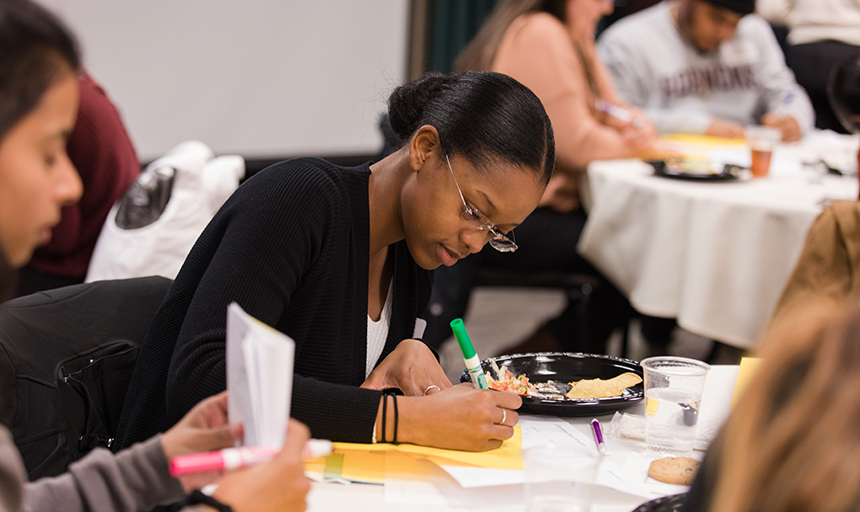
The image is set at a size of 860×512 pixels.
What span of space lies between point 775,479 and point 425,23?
208 inches

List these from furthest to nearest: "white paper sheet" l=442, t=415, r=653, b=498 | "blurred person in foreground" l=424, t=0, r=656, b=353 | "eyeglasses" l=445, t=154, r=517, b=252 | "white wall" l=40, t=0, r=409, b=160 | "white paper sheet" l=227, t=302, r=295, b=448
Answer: "white wall" l=40, t=0, r=409, b=160 → "blurred person in foreground" l=424, t=0, r=656, b=353 → "eyeglasses" l=445, t=154, r=517, b=252 → "white paper sheet" l=442, t=415, r=653, b=498 → "white paper sheet" l=227, t=302, r=295, b=448

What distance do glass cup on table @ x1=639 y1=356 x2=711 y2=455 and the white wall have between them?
269cm

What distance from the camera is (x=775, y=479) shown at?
53 centimetres

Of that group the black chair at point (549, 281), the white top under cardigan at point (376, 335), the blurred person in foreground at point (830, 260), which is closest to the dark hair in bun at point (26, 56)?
the white top under cardigan at point (376, 335)

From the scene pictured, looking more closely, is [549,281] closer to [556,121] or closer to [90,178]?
[556,121]

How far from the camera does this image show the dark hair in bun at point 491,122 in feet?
4.22

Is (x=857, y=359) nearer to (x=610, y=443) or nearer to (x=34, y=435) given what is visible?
(x=610, y=443)

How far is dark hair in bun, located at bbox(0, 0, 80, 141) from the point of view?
702 mm

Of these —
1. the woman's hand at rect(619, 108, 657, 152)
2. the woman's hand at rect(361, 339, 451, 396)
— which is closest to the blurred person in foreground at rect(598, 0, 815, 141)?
the woman's hand at rect(619, 108, 657, 152)

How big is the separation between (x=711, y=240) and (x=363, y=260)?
4.90 ft

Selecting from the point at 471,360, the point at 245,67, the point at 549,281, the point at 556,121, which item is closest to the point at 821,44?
the point at 556,121

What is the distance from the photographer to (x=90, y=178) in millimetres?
2316

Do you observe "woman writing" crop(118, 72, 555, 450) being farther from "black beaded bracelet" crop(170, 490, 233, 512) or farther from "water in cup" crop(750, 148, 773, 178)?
"water in cup" crop(750, 148, 773, 178)

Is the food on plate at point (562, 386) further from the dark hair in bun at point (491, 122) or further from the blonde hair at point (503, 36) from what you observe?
the blonde hair at point (503, 36)
